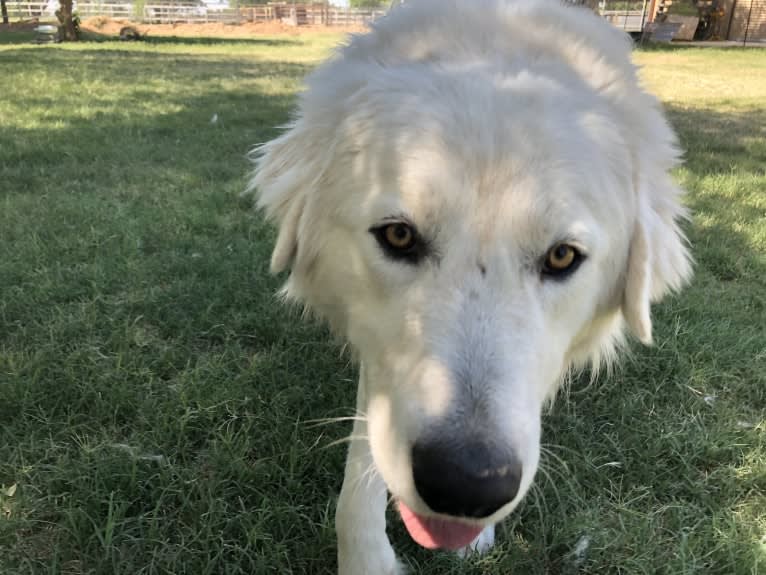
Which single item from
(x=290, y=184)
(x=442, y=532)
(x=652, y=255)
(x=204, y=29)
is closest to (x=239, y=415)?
(x=290, y=184)

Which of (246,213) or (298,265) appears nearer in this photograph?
(298,265)

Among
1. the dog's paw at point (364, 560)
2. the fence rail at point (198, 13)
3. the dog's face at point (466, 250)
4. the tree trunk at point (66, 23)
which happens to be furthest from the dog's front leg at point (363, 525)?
the fence rail at point (198, 13)

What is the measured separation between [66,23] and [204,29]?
13.9 metres

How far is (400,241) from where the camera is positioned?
1.84 meters

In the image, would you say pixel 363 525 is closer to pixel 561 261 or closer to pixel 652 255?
pixel 561 261

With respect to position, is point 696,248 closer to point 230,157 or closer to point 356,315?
point 356,315

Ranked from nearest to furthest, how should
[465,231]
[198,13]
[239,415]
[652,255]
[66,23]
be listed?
[465,231] → [652,255] → [239,415] → [66,23] → [198,13]

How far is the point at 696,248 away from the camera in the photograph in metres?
4.70

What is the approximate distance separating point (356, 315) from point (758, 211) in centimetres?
483

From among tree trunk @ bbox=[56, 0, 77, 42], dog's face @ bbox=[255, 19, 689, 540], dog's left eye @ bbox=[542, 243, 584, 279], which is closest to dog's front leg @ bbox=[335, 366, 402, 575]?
dog's face @ bbox=[255, 19, 689, 540]

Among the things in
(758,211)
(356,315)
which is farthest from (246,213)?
(758,211)

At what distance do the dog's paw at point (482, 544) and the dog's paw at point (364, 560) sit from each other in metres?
0.27

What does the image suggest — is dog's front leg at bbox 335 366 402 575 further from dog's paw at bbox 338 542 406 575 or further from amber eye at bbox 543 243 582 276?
amber eye at bbox 543 243 582 276

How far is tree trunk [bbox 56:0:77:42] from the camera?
25.1 meters
